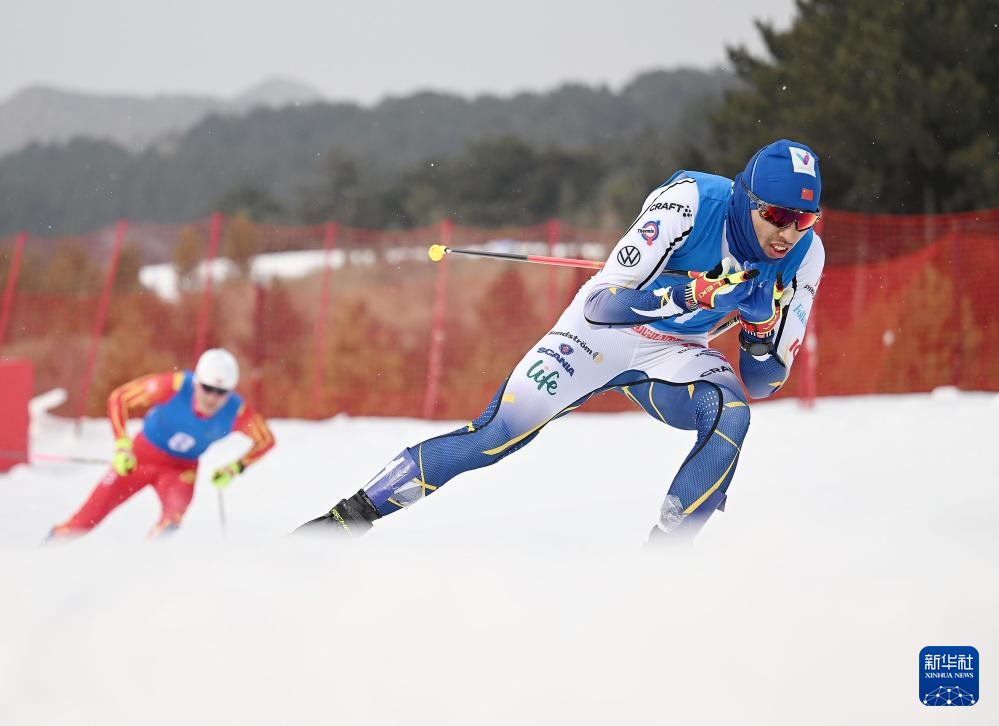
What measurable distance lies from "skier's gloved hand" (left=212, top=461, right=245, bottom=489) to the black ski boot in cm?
225

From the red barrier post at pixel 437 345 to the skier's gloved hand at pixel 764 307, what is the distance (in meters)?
7.58

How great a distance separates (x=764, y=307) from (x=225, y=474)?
3550 millimetres

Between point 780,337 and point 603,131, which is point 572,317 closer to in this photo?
point 780,337

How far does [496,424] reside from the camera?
3.80 m

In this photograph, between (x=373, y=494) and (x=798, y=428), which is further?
(x=798, y=428)

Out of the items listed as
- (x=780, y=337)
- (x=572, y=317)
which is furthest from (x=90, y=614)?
(x=780, y=337)

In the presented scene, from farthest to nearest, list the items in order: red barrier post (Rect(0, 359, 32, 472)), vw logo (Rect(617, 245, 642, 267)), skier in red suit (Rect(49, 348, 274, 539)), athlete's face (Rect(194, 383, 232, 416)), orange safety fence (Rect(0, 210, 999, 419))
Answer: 1. orange safety fence (Rect(0, 210, 999, 419))
2. red barrier post (Rect(0, 359, 32, 472))
3. athlete's face (Rect(194, 383, 232, 416))
4. skier in red suit (Rect(49, 348, 274, 539))
5. vw logo (Rect(617, 245, 642, 267))

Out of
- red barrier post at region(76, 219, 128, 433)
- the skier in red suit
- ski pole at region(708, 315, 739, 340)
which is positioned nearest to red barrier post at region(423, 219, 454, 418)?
red barrier post at region(76, 219, 128, 433)

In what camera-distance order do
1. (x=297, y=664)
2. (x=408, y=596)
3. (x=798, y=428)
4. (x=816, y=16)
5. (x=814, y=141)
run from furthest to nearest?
(x=816, y=16)
(x=814, y=141)
(x=798, y=428)
(x=408, y=596)
(x=297, y=664)

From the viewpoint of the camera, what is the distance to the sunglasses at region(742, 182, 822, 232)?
11.6 ft

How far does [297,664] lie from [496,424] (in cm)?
134

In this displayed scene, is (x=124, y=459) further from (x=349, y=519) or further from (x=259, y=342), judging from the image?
(x=259, y=342)

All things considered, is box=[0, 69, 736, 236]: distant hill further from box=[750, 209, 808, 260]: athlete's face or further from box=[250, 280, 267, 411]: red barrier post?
box=[750, 209, 808, 260]: athlete's face

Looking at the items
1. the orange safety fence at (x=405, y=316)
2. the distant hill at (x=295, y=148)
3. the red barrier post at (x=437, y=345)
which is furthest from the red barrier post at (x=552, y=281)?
the distant hill at (x=295, y=148)
